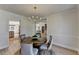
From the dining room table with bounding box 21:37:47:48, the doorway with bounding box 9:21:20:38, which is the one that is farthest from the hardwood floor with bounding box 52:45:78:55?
the doorway with bounding box 9:21:20:38

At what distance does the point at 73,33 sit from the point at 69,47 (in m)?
0.32

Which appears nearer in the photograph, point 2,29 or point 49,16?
point 2,29

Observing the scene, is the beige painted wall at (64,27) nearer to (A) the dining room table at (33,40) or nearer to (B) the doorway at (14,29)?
(A) the dining room table at (33,40)

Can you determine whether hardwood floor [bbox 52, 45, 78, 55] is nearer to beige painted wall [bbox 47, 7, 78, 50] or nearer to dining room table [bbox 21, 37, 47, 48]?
beige painted wall [bbox 47, 7, 78, 50]

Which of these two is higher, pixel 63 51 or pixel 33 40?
pixel 33 40

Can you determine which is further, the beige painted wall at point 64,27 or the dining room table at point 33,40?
the dining room table at point 33,40

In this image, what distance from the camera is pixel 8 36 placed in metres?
2.29

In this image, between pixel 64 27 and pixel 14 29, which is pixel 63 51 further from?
pixel 14 29

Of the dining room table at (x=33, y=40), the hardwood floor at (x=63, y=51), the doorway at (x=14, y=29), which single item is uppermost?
the doorway at (x=14, y=29)

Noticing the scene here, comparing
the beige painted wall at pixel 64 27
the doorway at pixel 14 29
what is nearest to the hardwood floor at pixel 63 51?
the beige painted wall at pixel 64 27

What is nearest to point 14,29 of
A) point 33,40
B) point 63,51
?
point 33,40
